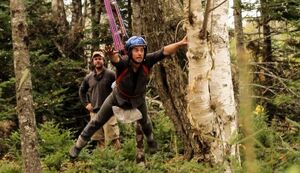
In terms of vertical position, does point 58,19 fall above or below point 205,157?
above

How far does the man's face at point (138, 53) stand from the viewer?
20.4 feet

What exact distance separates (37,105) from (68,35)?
372cm

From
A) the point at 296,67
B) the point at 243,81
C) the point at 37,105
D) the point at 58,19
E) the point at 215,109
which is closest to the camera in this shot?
the point at 243,81

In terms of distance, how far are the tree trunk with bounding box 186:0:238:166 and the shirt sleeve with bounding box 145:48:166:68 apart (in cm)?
68

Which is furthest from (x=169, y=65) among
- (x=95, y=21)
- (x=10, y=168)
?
(x=95, y=21)

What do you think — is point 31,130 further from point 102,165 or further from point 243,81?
point 243,81

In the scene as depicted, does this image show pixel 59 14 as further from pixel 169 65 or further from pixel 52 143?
pixel 169 65

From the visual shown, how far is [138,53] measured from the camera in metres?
6.20

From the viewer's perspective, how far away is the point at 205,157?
582 cm

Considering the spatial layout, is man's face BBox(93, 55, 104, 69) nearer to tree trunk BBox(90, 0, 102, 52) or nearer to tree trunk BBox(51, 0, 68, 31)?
tree trunk BBox(90, 0, 102, 52)

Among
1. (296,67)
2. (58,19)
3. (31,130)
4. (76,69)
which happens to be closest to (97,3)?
(58,19)

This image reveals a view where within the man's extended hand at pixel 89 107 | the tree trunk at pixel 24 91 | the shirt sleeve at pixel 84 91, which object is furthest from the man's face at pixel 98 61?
the tree trunk at pixel 24 91

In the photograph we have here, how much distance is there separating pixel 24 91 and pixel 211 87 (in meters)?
2.68

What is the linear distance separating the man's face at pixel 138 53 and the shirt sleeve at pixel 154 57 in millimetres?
79
